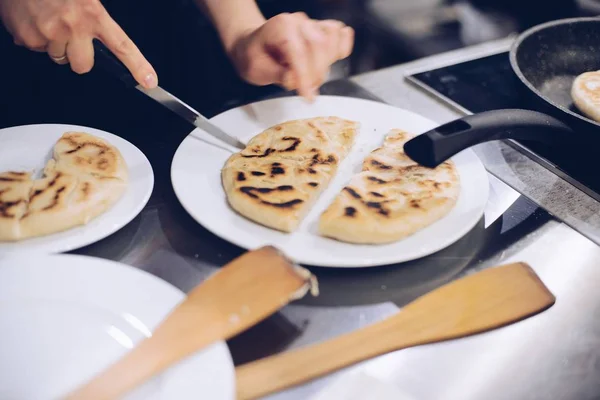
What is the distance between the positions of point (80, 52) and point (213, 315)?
0.63 m

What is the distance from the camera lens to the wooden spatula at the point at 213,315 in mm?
656

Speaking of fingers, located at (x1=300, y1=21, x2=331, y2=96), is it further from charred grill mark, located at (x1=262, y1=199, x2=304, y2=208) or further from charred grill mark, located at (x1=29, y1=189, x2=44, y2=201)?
charred grill mark, located at (x1=29, y1=189, x2=44, y2=201)

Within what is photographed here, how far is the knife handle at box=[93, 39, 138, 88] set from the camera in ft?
3.74

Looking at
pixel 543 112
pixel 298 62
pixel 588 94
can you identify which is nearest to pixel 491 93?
pixel 588 94

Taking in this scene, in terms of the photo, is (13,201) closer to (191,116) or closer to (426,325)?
(191,116)

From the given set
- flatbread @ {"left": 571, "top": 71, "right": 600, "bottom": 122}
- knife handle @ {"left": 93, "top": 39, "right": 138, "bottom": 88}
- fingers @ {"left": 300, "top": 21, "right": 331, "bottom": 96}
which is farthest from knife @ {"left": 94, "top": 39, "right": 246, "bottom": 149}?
flatbread @ {"left": 571, "top": 71, "right": 600, "bottom": 122}

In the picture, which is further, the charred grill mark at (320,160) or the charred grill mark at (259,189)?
the charred grill mark at (320,160)

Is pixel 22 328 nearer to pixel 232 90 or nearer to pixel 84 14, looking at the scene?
pixel 84 14

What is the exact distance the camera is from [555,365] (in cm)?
81

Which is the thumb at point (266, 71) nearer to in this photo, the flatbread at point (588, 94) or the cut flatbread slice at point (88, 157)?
the cut flatbread slice at point (88, 157)

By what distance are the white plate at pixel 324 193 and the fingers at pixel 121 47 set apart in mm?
160

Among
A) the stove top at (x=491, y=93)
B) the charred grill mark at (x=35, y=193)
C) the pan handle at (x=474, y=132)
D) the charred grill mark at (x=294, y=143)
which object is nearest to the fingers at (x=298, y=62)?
the charred grill mark at (x=294, y=143)

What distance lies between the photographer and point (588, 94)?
139 centimetres

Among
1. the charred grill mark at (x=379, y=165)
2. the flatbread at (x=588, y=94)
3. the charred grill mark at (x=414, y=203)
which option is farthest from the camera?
the flatbread at (x=588, y=94)
